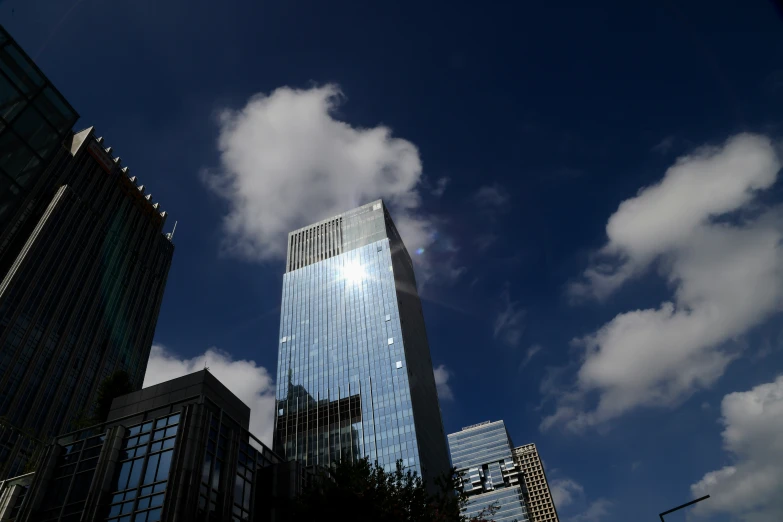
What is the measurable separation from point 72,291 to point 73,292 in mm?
386

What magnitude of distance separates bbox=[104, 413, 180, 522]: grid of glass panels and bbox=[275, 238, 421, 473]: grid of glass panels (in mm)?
53834

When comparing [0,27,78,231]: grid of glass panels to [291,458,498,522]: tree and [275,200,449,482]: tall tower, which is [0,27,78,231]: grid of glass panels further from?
[275,200,449,482]: tall tower

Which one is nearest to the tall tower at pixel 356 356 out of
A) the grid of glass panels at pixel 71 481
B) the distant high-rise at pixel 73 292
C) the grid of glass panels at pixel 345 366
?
the grid of glass panels at pixel 345 366

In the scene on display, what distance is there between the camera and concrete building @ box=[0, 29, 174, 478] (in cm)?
8531

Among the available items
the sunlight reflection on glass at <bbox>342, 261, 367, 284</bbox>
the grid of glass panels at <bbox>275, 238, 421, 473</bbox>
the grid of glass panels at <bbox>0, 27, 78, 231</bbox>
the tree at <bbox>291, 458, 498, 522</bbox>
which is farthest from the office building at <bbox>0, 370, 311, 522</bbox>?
the sunlight reflection on glass at <bbox>342, 261, 367, 284</bbox>

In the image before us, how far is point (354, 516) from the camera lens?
87.4 feet

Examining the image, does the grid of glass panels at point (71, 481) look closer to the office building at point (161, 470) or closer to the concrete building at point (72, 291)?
the office building at point (161, 470)

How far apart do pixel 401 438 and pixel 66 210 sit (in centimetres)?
8515

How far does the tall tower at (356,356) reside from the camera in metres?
93.9

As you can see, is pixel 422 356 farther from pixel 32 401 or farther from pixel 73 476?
pixel 73 476

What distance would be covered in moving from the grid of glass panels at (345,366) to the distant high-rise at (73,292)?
3680 cm

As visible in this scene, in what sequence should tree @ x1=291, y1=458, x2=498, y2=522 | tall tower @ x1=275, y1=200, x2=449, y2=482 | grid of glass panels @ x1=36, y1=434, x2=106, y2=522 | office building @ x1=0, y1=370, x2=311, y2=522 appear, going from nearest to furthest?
1. tree @ x1=291, y1=458, x2=498, y2=522
2. office building @ x1=0, y1=370, x2=311, y2=522
3. grid of glass panels @ x1=36, y1=434, x2=106, y2=522
4. tall tower @ x1=275, y1=200, x2=449, y2=482

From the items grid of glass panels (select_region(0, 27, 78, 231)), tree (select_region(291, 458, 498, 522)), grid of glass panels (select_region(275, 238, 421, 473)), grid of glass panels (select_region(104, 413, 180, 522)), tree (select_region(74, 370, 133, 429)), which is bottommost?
tree (select_region(291, 458, 498, 522))

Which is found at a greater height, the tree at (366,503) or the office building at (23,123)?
the office building at (23,123)
